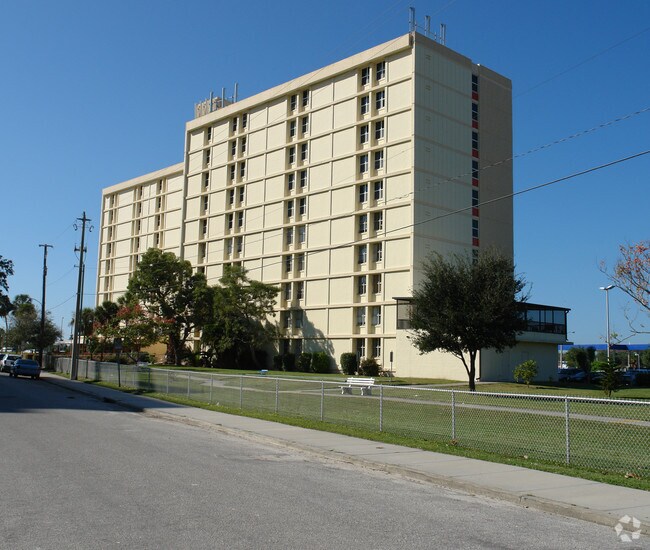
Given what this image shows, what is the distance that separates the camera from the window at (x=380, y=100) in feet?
187

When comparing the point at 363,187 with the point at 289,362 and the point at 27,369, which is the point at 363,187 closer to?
the point at 289,362

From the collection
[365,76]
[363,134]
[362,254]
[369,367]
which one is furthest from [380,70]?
[369,367]

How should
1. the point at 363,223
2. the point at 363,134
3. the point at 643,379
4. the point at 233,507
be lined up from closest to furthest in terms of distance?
the point at 233,507 → the point at 643,379 → the point at 363,223 → the point at 363,134

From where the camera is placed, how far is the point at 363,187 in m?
57.9

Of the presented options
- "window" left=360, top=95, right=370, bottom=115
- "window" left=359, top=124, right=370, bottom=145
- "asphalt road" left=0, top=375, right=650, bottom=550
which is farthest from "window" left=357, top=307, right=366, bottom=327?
"asphalt road" left=0, top=375, right=650, bottom=550

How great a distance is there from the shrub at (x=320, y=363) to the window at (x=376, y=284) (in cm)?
718

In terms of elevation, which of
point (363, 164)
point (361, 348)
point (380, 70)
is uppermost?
point (380, 70)

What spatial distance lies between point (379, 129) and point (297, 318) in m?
19.0

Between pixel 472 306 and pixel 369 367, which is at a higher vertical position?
pixel 472 306

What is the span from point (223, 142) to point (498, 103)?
97.1 ft

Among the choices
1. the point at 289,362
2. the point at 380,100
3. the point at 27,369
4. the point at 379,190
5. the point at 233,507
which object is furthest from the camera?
the point at 289,362

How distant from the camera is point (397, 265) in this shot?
53.9 metres

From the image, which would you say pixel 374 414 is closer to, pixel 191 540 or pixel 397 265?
pixel 191 540

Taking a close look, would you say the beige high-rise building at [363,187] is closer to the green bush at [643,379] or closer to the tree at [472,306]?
the tree at [472,306]
